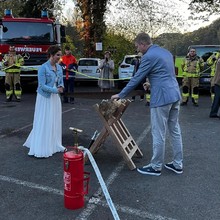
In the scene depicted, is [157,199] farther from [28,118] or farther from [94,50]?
[94,50]

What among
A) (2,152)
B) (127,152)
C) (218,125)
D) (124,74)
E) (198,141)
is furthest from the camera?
(124,74)

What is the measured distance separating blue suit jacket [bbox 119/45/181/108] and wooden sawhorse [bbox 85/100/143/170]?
530 mm

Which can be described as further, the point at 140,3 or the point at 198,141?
the point at 140,3

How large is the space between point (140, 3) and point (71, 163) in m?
20.0

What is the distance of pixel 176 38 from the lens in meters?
27.6

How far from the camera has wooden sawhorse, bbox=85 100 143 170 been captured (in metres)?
5.06

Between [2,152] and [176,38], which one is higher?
[176,38]

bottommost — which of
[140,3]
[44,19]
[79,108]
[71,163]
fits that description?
[79,108]

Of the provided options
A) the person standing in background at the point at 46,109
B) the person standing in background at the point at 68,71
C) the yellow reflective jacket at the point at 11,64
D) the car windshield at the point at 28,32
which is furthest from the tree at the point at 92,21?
the person standing in background at the point at 46,109

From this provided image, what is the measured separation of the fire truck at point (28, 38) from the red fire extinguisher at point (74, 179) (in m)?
10.8

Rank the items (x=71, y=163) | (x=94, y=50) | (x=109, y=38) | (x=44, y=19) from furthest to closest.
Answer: (x=109, y=38) → (x=94, y=50) → (x=44, y=19) → (x=71, y=163)

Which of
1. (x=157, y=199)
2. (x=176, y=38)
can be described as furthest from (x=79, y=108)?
(x=176, y=38)

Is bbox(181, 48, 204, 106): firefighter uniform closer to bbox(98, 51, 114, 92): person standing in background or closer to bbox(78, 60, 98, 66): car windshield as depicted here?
bbox(98, 51, 114, 92): person standing in background

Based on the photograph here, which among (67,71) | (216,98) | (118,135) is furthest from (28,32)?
(118,135)
